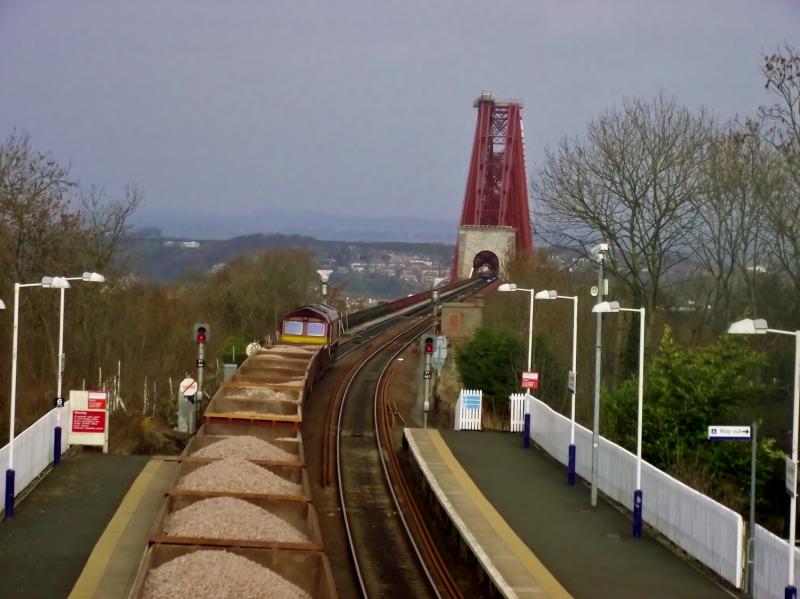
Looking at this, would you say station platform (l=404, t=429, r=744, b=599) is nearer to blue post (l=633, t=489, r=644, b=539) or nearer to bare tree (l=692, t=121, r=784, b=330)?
blue post (l=633, t=489, r=644, b=539)

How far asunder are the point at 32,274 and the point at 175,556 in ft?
67.4

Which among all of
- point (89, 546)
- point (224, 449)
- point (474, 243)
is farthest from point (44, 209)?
point (474, 243)

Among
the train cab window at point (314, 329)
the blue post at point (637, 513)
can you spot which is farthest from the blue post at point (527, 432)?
the train cab window at point (314, 329)

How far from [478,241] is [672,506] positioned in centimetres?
7819

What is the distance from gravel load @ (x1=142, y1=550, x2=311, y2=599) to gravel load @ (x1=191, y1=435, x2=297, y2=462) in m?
5.82

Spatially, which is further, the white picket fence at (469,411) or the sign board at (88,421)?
the white picket fence at (469,411)

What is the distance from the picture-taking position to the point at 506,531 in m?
15.4

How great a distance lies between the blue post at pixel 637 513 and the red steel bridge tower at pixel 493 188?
7705 centimetres

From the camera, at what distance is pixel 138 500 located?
54.3 feet

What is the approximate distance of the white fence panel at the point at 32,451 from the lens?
53.0 feet

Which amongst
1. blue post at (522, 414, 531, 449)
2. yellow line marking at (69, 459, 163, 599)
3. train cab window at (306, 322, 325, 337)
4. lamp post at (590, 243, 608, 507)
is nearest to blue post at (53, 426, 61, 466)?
yellow line marking at (69, 459, 163, 599)

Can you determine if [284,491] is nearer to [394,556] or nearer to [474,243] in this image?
[394,556]

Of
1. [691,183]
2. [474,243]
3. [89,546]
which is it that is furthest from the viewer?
[474,243]

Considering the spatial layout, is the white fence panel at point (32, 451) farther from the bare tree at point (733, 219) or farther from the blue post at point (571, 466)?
the bare tree at point (733, 219)
